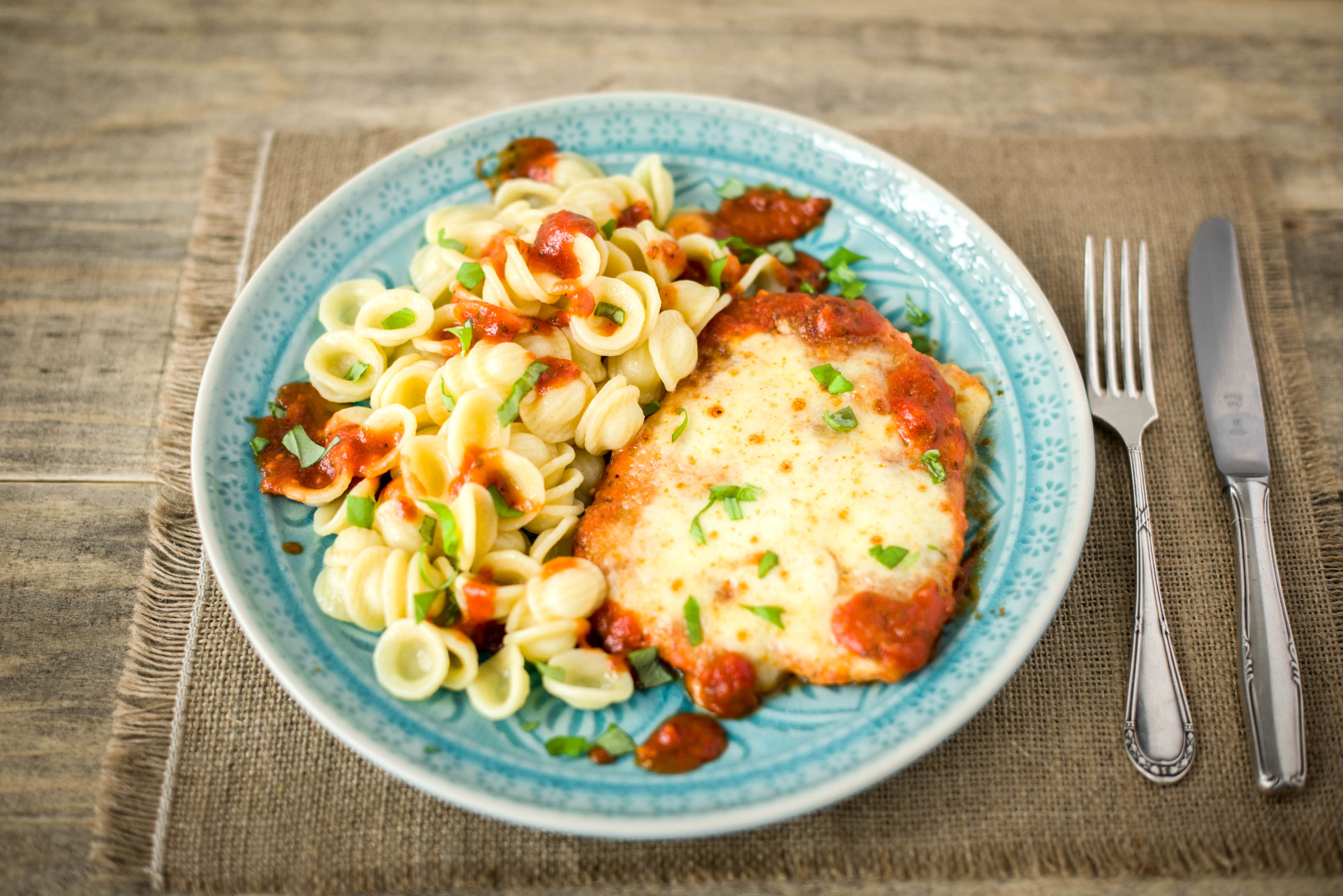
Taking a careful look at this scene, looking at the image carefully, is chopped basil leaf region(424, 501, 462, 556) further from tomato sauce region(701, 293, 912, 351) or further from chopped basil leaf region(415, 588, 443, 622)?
tomato sauce region(701, 293, 912, 351)

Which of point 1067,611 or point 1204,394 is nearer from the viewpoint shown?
point 1067,611

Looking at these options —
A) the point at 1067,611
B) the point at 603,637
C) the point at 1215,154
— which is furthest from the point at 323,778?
the point at 1215,154

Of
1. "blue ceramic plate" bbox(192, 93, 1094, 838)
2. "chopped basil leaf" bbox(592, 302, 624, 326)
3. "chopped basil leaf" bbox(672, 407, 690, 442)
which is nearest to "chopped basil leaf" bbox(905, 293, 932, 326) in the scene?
"blue ceramic plate" bbox(192, 93, 1094, 838)

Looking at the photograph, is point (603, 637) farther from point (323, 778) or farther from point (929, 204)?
point (929, 204)

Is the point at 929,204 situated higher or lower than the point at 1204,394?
higher

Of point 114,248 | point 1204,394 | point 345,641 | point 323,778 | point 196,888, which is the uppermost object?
point 1204,394

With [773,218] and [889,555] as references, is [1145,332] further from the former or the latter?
[889,555]
